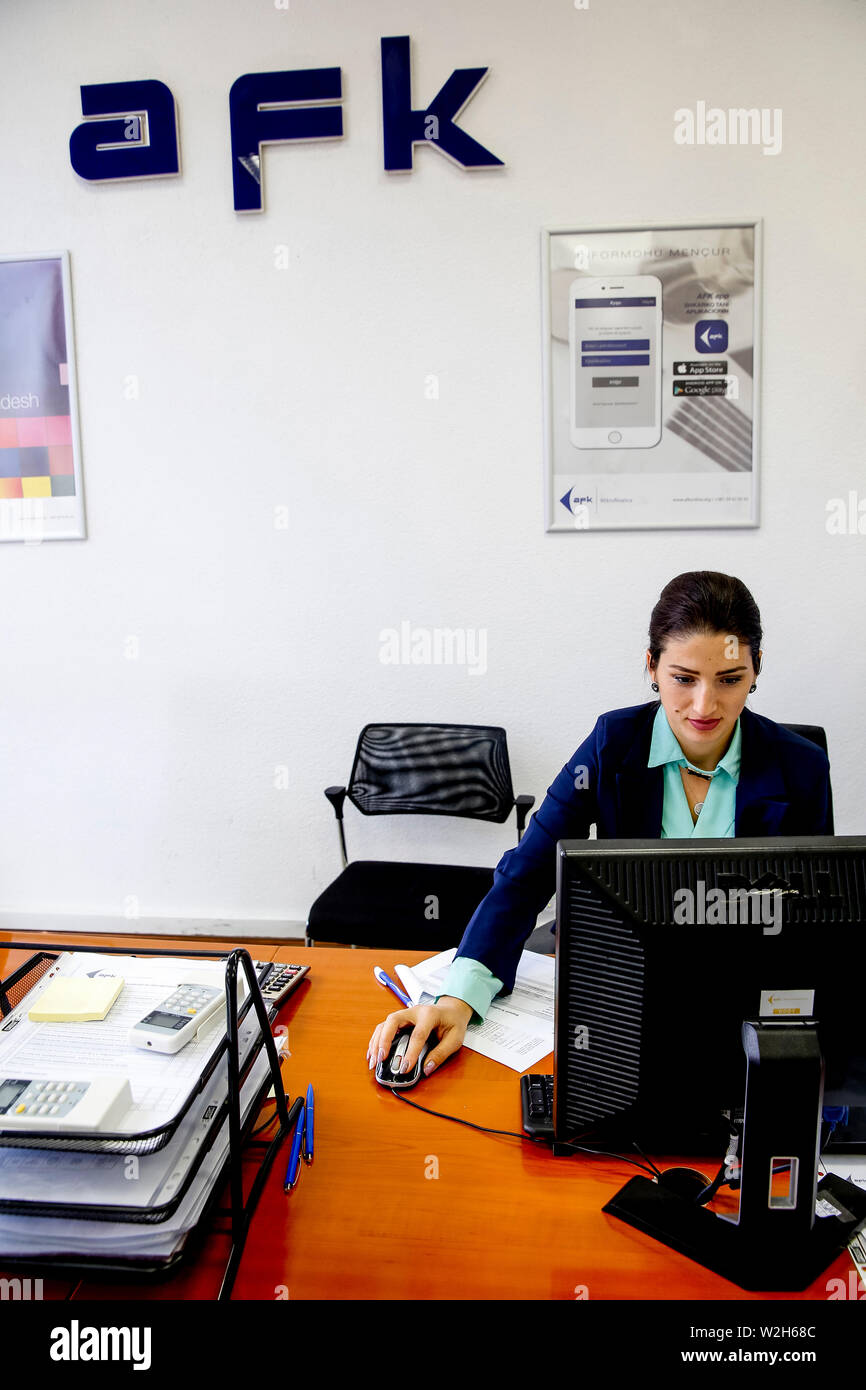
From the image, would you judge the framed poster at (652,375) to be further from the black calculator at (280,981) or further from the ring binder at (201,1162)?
the ring binder at (201,1162)

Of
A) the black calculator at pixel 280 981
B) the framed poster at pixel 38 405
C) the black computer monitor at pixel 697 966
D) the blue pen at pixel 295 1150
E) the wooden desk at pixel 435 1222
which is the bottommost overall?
the wooden desk at pixel 435 1222

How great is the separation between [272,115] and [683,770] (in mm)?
2226

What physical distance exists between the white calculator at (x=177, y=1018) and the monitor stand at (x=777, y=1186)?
53 cm

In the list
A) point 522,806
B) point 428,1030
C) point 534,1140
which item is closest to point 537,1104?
point 534,1140

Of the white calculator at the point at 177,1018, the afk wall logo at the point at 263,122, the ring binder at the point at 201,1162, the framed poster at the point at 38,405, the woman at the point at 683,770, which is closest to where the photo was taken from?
the ring binder at the point at 201,1162

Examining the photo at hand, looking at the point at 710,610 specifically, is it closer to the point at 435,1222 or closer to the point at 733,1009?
the point at 733,1009

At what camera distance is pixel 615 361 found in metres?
2.46

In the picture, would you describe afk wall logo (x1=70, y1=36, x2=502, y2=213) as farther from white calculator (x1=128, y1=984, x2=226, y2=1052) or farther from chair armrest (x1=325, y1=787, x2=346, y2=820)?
white calculator (x1=128, y1=984, x2=226, y2=1052)

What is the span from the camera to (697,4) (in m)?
2.31

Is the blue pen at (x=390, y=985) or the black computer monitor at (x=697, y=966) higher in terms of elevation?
the black computer monitor at (x=697, y=966)

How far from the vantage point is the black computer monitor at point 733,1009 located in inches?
32.7

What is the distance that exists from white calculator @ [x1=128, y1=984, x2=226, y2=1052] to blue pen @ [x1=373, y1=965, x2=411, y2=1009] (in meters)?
0.35

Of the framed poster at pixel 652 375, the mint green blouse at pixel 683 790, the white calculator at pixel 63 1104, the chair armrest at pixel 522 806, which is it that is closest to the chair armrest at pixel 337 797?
the chair armrest at pixel 522 806

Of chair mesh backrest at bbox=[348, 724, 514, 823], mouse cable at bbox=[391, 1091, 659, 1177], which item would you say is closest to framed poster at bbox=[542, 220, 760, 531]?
chair mesh backrest at bbox=[348, 724, 514, 823]
